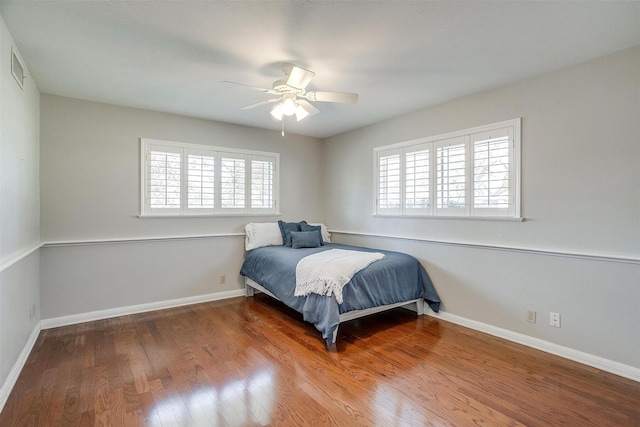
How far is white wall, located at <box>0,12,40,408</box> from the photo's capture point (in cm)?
210

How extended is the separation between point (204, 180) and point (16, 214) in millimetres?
2096

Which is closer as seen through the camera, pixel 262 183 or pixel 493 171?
pixel 493 171

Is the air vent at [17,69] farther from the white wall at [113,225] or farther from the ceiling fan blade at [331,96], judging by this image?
the ceiling fan blade at [331,96]

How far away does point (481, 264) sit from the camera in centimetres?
333

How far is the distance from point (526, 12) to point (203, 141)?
3726 mm

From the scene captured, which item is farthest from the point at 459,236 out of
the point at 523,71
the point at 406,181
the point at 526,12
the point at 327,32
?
the point at 327,32

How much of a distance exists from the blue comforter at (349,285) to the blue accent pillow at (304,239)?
0.61ft

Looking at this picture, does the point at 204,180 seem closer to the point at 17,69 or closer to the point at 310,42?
the point at 17,69

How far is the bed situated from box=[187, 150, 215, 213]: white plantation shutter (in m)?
0.68

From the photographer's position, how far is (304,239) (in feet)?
14.5

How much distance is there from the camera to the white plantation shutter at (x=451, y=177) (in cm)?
350

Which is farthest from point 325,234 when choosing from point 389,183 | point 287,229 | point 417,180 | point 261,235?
point 417,180

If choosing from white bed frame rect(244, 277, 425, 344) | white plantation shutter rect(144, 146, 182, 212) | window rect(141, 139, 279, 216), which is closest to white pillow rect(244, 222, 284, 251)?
window rect(141, 139, 279, 216)

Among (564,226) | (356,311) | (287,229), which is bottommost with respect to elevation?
(356,311)
